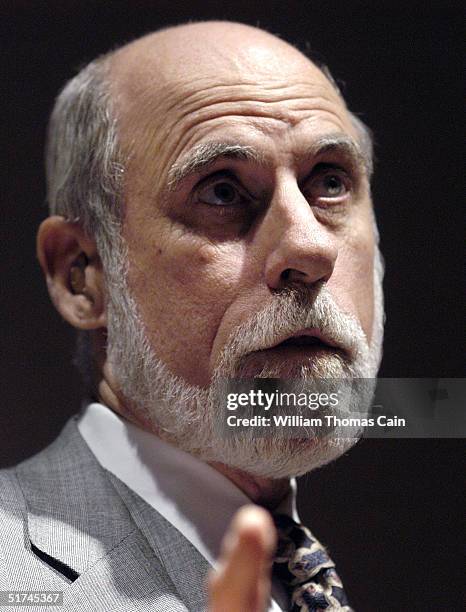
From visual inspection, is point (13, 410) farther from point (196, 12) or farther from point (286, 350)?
point (196, 12)

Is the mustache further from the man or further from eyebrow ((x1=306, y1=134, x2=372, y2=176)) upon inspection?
eyebrow ((x1=306, y1=134, x2=372, y2=176))

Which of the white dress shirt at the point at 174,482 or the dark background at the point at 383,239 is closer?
the white dress shirt at the point at 174,482

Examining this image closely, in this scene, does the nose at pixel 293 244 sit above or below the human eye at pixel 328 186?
below

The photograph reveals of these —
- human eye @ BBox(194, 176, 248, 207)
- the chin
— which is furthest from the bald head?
the chin

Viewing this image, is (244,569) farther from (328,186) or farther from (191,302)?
(328,186)

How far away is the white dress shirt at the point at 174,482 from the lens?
1.16 meters

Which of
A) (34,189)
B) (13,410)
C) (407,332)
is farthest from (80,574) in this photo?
(34,189)

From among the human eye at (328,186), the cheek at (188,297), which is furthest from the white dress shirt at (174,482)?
the human eye at (328,186)

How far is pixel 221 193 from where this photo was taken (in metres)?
1.20

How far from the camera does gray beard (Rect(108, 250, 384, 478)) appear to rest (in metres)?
1.12

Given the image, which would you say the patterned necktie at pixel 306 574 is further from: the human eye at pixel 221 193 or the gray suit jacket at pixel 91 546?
the human eye at pixel 221 193

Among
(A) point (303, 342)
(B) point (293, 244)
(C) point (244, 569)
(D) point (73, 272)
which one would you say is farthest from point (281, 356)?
(C) point (244, 569)

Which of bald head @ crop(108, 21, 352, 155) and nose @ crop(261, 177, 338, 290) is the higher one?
bald head @ crop(108, 21, 352, 155)

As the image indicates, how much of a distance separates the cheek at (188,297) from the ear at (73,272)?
0.41ft
